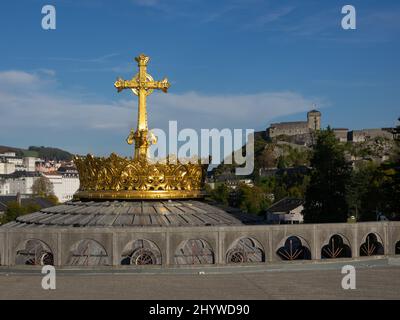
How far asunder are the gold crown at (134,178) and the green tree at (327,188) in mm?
26468

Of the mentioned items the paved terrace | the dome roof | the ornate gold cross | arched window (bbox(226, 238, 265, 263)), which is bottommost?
the paved terrace


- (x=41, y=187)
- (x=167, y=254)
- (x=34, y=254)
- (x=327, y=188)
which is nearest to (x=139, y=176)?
(x=167, y=254)

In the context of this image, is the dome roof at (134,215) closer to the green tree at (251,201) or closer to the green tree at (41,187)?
the green tree at (251,201)

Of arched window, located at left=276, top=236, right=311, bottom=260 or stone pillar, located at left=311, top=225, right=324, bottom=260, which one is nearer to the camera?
stone pillar, located at left=311, top=225, right=324, bottom=260

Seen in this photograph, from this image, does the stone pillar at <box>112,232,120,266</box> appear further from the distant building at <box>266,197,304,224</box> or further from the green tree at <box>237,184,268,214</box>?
the distant building at <box>266,197,304,224</box>

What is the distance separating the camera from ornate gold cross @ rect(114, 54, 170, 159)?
82.5ft

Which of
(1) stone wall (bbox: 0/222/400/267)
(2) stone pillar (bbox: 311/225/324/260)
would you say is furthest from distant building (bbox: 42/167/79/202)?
(2) stone pillar (bbox: 311/225/324/260)

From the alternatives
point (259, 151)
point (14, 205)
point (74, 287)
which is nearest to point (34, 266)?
point (74, 287)

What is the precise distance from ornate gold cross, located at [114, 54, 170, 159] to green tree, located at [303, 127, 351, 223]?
26407 mm

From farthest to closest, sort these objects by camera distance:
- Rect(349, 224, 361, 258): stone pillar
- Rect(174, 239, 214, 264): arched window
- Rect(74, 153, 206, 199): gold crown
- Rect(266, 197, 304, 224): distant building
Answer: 1. Rect(266, 197, 304, 224): distant building
2. Rect(74, 153, 206, 199): gold crown
3. Rect(349, 224, 361, 258): stone pillar
4. Rect(174, 239, 214, 264): arched window

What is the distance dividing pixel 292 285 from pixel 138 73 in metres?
12.8

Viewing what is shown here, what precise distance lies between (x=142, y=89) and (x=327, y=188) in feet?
90.2

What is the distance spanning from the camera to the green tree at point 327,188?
4812 cm
